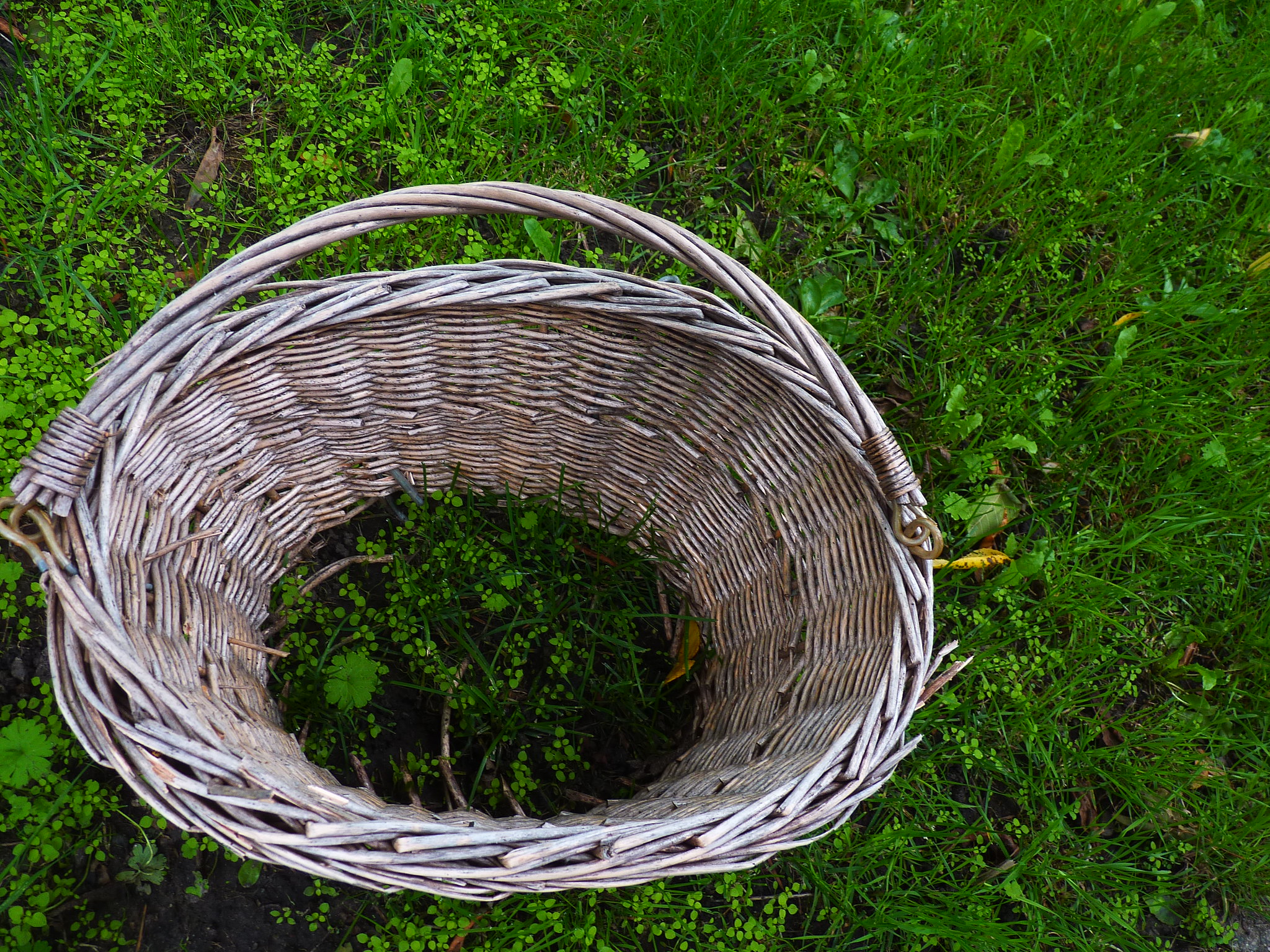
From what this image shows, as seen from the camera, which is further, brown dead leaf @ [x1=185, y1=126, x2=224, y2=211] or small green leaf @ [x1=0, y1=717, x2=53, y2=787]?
brown dead leaf @ [x1=185, y1=126, x2=224, y2=211]

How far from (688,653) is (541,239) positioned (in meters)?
0.96

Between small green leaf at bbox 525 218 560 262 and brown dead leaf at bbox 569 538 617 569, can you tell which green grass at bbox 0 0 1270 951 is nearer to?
small green leaf at bbox 525 218 560 262

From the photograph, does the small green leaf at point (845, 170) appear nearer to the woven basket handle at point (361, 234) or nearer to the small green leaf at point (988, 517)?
the small green leaf at point (988, 517)

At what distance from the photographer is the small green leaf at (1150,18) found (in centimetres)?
248

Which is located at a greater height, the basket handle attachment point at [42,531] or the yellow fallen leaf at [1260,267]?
the basket handle attachment point at [42,531]

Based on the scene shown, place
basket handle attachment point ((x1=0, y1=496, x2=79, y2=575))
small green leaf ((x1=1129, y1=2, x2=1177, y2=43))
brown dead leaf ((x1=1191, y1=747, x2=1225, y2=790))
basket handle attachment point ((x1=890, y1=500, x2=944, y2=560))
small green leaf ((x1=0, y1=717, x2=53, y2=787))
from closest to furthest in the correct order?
basket handle attachment point ((x1=0, y1=496, x2=79, y2=575)) → basket handle attachment point ((x1=890, y1=500, x2=944, y2=560)) → small green leaf ((x1=0, y1=717, x2=53, y2=787)) → brown dead leaf ((x1=1191, y1=747, x2=1225, y2=790)) → small green leaf ((x1=1129, y1=2, x2=1177, y2=43))

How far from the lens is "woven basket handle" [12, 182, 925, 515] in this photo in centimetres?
104

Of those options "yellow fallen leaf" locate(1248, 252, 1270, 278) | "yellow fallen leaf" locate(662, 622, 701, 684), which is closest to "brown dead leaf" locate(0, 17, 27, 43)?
"yellow fallen leaf" locate(662, 622, 701, 684)

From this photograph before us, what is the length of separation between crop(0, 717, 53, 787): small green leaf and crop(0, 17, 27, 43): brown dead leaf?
153 cm

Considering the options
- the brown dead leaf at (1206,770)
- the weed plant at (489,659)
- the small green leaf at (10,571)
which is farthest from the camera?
the brown dead leaf at (1206,770)

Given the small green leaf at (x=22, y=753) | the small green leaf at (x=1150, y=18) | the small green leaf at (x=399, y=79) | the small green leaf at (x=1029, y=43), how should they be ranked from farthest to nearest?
the small green leaf at (x=1150, y=18) < the small green leaf at (x=1029, y=43) < the small green leaf at (x=399, y=79) < the small green leaf at (x=22, y=753)

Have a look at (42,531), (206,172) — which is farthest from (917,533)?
(206,172)

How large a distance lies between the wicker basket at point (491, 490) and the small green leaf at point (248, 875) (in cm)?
22

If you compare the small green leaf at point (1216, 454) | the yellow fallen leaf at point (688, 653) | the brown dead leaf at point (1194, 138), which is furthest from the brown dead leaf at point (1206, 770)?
the brown dead leaf at point (1194, 138)
